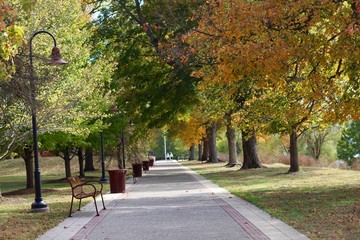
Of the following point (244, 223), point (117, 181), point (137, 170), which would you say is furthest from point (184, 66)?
point (137, 170)

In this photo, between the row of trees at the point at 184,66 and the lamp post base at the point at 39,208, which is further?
the lamp post base at the point at 39,208

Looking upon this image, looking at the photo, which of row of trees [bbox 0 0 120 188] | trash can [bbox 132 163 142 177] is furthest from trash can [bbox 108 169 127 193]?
trash can [bbox 132 163 142 177]

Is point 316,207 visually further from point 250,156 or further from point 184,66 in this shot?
point 250,156

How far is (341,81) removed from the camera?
18.1 meters

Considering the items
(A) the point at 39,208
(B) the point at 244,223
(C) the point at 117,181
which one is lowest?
(B) the point at 244,223

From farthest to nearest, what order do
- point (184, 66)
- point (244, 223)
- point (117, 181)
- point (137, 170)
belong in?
point (137, 170)
point (184, 66)
point (117, 181)
point (244, 223)

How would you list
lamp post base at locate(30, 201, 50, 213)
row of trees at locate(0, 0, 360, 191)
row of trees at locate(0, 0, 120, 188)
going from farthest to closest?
1. row of trees at locate(0, 0, 120, 188)
2. lamp post base at locate(30, 201, 50, 213)
3. row of trees at locate(0, 0, 360, 191)

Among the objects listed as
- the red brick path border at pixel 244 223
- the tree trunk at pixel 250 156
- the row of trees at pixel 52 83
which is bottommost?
the red brick path border at pixel 244 223

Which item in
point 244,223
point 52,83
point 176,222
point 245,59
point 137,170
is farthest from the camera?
point 137,170

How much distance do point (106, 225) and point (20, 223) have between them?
2.14 metres

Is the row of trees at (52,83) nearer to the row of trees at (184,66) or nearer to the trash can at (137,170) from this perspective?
the row of trees at (184,66)

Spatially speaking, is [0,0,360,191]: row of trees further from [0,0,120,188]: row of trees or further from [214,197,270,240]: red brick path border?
[214,197,270,240]: red brick path border

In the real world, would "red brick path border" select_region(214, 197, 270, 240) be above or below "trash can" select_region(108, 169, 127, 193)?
below

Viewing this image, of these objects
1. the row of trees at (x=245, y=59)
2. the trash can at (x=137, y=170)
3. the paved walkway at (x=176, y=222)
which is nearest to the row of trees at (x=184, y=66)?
the row of trees at (x=245, y=59)
